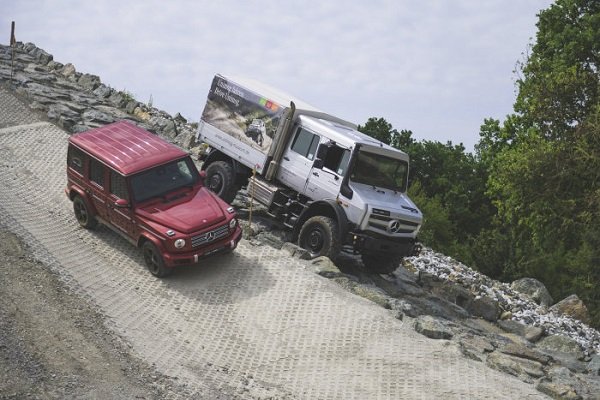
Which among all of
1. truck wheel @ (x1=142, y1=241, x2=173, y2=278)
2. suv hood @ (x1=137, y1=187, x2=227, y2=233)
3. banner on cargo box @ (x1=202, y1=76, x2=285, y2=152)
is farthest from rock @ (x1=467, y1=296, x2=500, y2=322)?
truck wheel @ (x1=142, y1=241, x2=173, y2=278)

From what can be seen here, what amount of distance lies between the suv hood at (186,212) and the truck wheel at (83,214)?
1.81m

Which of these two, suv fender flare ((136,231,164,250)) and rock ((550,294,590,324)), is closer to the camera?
suv fender flare ((136,231,164,250))

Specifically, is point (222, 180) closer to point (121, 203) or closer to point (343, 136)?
point (343, 136)

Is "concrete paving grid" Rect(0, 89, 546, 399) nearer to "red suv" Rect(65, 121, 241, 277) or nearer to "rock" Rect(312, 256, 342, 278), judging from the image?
"rock" Rect(312, 256, 342, 278)

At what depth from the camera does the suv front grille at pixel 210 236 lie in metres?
13.5

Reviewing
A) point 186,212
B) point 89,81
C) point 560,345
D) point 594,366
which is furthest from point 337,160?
point 89,81

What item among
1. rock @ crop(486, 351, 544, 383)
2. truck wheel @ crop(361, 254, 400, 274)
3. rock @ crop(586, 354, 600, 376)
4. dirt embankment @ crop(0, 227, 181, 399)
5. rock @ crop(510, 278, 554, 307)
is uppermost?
rock @ crop(486, 351, 544, 383)

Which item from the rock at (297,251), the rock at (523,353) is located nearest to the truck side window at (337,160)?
the rock at (297,251)

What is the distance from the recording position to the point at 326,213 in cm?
1570

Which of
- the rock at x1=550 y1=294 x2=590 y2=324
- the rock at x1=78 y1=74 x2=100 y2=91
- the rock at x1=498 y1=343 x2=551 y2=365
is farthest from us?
the rock at x1=78 y1=74 x2=100 y2=91

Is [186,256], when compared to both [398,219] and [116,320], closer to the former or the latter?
[116,320]

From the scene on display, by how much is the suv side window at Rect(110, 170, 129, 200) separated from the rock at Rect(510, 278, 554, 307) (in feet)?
38.1

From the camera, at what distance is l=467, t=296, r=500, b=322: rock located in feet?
56.0

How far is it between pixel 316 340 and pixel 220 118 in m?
7.27
